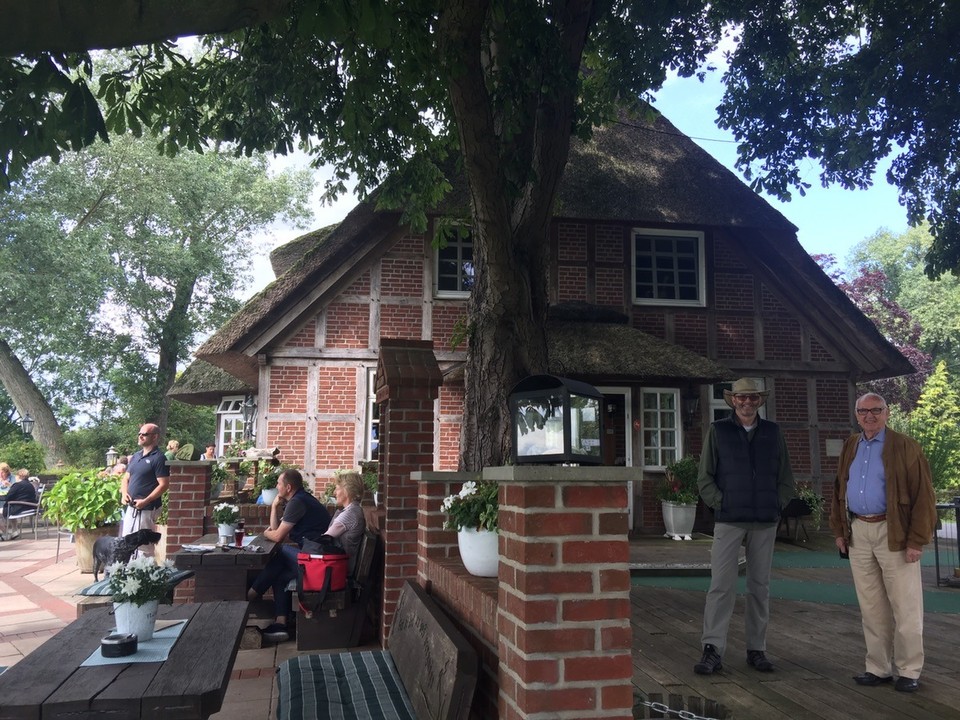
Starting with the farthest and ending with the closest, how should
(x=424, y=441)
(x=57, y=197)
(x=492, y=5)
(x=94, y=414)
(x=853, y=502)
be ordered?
1. (x=94, y=414)
2. (x=57, y=197)
3. (x=492, y=5)
4. (x=424, y=441)
5. (x=853, y=502)

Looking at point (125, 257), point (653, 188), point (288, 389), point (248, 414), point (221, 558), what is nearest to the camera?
point (221, 558)

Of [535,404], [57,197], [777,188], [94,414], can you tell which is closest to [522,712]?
[535,404]

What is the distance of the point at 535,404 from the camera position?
9.59ft

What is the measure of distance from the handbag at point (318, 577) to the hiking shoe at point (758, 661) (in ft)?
9.43

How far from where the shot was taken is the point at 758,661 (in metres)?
4.49

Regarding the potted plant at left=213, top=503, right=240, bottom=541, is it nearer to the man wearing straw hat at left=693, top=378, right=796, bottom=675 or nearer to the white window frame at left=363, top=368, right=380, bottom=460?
the man wearing straw hat at left=693, top=378, right=796, bottom=675

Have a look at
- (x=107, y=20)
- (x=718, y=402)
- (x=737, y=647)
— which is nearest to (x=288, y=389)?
(x=718, y=402)

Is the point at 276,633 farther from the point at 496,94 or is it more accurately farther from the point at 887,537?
the point at 496,94

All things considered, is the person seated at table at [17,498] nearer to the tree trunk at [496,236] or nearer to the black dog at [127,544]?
the black dog at [127,544]

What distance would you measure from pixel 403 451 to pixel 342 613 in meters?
1.40

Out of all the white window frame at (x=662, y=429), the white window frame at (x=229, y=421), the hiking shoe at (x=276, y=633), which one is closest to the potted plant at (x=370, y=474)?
the hiking shoe at (x=276, y=633)

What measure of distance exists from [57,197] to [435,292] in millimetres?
15750

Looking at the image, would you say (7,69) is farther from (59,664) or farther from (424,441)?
(424,441)

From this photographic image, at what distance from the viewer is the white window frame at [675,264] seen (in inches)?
523
